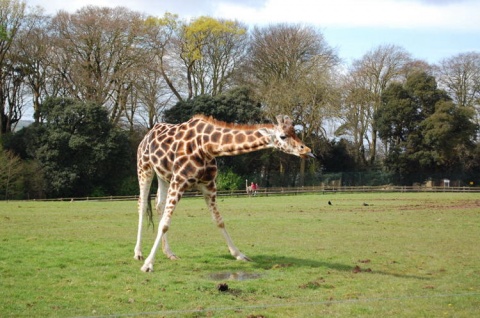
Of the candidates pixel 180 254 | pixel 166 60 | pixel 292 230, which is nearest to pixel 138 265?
pixel 180 254

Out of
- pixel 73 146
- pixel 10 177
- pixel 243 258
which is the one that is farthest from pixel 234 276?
pixel 73 146

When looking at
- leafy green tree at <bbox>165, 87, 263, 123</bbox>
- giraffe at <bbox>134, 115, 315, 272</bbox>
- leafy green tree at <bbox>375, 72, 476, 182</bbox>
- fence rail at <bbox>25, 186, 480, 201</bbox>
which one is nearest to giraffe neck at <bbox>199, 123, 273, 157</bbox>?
giraffe at <bbox>134, 115, 315, 272</bbox>

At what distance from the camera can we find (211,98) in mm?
66500

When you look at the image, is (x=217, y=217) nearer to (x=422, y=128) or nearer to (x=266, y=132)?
(x=266, y=132)

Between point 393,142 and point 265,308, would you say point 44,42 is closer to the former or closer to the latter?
point 393,142

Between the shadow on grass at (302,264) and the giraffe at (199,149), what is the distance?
22.4 inches

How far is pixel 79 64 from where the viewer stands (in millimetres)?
62625

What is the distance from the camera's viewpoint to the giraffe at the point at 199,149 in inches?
498

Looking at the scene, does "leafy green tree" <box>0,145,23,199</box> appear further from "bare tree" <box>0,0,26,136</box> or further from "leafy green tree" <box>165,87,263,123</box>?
"leafy green tree" <box>165,87,263,123</box>

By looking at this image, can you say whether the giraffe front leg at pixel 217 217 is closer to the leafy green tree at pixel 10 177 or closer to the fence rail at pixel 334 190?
the leafy green tree at pixel 10 177

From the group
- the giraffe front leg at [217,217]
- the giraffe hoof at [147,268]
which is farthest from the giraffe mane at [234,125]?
the giraffe hoof at [147,268]

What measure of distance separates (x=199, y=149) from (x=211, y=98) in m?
53.4

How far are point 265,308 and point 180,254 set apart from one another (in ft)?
19.4

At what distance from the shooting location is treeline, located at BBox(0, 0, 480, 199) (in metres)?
58.6
